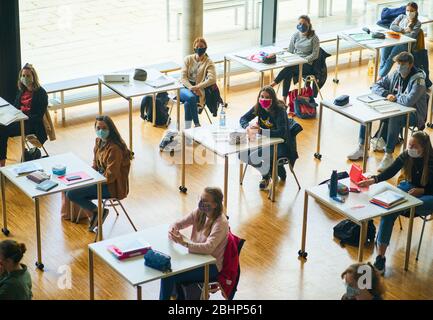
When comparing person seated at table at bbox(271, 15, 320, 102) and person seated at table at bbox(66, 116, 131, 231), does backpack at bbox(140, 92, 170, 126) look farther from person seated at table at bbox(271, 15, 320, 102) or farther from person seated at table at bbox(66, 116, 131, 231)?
person seated at table at bbox(66, 116, 131, 231)

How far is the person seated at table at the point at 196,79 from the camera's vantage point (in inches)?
426

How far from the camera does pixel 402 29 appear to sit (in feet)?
Answer: 41.2

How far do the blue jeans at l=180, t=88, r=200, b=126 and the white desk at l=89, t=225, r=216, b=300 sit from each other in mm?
3879

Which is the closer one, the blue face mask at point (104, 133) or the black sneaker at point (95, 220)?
the blue face mask at point (104, 133)

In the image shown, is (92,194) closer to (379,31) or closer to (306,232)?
(306,232)

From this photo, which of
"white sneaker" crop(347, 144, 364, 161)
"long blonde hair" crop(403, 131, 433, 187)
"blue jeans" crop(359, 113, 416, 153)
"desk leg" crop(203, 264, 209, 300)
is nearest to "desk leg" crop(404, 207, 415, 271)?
"long blonde hair" crop(403, 131, 433, 187)

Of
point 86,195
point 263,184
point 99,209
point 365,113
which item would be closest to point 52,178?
point 86,195

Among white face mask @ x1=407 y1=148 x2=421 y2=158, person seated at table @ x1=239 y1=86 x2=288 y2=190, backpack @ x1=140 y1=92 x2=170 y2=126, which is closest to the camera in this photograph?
white face mask @ x1=407 y1=148 x2=421 y2=158

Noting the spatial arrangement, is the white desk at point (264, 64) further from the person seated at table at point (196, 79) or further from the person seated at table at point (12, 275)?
the person seated at table at point (12, 275)

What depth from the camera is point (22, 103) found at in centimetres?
987

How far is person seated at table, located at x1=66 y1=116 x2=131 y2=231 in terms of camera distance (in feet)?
27.2

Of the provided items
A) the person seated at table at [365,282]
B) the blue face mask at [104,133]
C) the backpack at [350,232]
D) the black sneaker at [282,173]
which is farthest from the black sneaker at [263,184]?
the person seated at table at [365,282]

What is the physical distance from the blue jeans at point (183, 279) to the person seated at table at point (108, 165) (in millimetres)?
1721

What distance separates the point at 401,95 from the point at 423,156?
219cm
